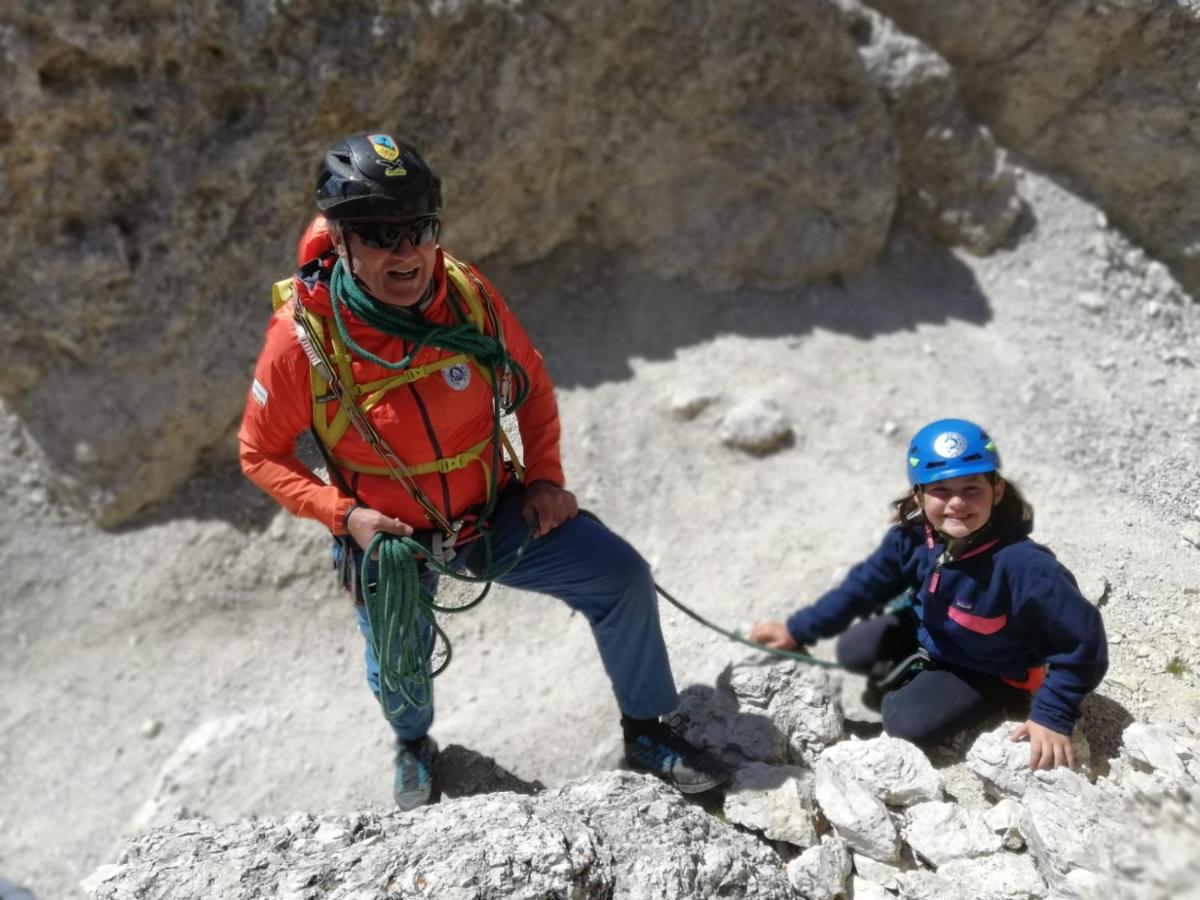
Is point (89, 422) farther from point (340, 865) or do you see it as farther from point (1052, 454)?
point (1052, 454)

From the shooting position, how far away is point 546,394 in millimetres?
3254

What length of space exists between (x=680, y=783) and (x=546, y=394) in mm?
1421

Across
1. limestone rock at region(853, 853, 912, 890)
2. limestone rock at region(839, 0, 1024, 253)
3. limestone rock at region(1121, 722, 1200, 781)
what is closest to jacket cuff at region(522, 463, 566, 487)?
A: limestone rock at region(853, 853, 912, 890)

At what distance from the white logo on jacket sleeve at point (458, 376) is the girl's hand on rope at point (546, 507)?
44 centimetres

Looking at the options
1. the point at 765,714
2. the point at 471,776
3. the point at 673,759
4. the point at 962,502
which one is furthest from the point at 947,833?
the point at 471,776

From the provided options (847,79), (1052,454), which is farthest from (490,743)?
(847,79)

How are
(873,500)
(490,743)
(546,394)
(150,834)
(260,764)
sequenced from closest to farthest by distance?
(150,834) < (546,394) < (490,743) < (260,764) < (873,500)

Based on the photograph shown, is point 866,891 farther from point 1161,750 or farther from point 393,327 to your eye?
point 393,327

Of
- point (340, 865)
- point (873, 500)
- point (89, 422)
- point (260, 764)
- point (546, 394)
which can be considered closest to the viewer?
point (340, 865)

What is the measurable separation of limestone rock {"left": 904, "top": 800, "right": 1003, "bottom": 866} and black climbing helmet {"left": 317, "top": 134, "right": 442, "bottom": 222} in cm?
239

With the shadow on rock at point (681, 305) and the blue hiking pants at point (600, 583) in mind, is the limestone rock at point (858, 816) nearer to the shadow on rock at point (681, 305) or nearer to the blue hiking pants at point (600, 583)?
the blue hiking pants at point (600, 583)

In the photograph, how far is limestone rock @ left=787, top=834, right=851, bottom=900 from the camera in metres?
2.86

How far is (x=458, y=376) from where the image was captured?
2930 mm

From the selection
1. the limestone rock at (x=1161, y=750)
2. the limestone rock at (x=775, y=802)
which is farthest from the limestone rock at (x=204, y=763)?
the limestone rock at (x=1161, y=750)
